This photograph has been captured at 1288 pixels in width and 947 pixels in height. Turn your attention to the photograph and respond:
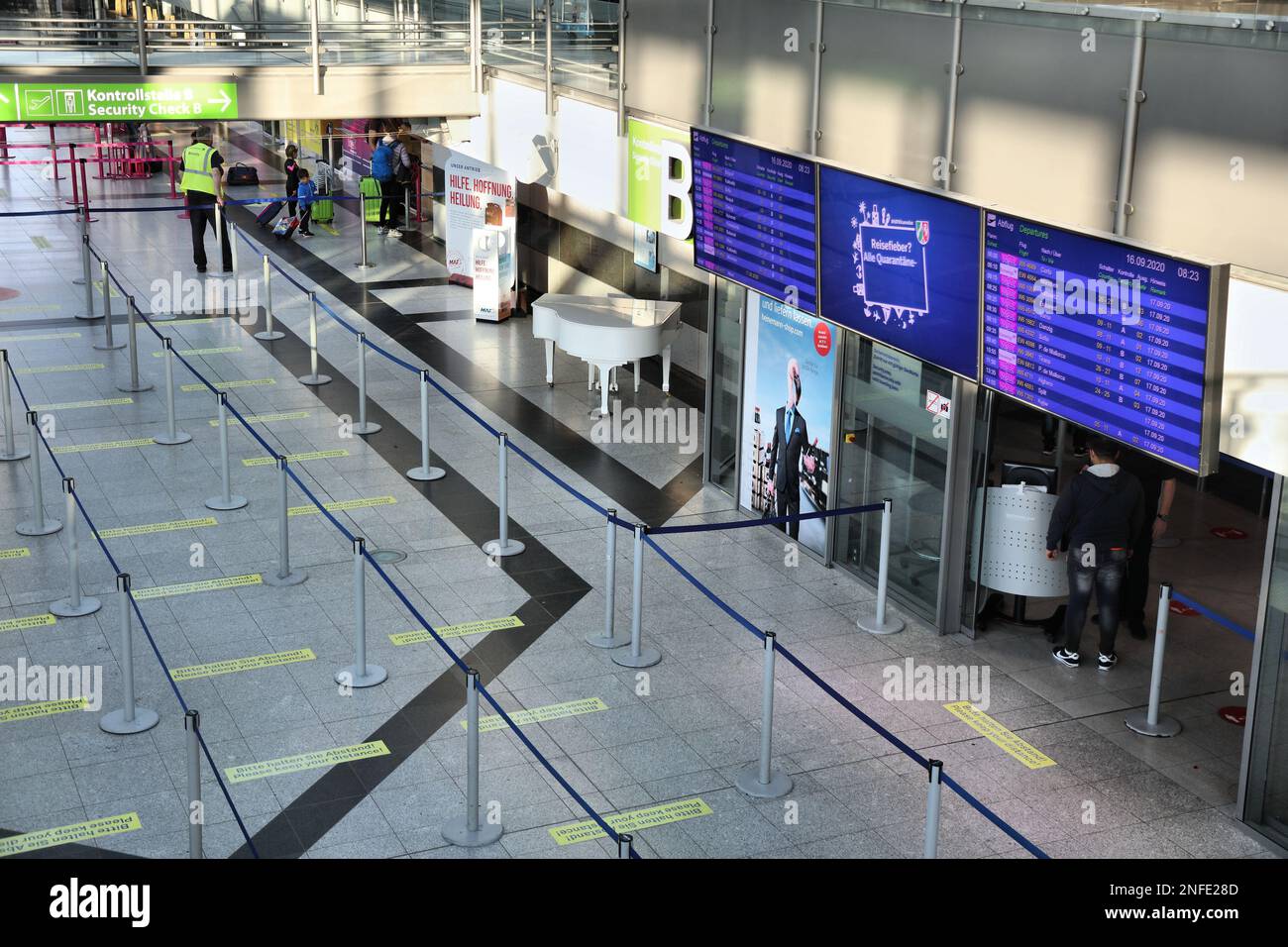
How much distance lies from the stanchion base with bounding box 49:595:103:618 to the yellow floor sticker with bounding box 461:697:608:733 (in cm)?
304

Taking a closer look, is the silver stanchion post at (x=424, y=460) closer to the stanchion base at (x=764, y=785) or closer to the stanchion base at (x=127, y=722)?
the stanchion base at (x=127, y=722)

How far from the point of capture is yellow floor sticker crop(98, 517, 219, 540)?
11.4m

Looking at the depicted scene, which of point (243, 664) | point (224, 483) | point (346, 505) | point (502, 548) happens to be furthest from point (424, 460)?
point (243, 664)

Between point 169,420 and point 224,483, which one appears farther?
point 169,420

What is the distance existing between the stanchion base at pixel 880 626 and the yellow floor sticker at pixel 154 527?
5237 millimetres

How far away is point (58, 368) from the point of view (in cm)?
1569

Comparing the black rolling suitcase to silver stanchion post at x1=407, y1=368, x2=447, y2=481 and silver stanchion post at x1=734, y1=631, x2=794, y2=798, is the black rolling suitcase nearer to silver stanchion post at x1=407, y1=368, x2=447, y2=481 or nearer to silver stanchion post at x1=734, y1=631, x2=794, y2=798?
silver stanchion post at x1=407, y1=368, x2=447, y2=481

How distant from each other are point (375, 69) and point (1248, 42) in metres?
10.4

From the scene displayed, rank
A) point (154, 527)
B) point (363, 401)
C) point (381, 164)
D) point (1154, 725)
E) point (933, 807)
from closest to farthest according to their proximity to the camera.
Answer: point (933, 807)
point (1154, 725)
point (154, 527)
point (363, 401)
point (381, 164)

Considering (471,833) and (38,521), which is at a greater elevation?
(38,521)

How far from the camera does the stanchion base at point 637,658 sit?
9.55 meters

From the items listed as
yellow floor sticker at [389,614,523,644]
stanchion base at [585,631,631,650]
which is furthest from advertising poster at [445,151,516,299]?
stanchion base at [585,631,631,650]

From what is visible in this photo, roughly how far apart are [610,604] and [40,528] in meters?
4.81

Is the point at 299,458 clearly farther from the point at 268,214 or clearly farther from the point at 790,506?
the point at 268,214
